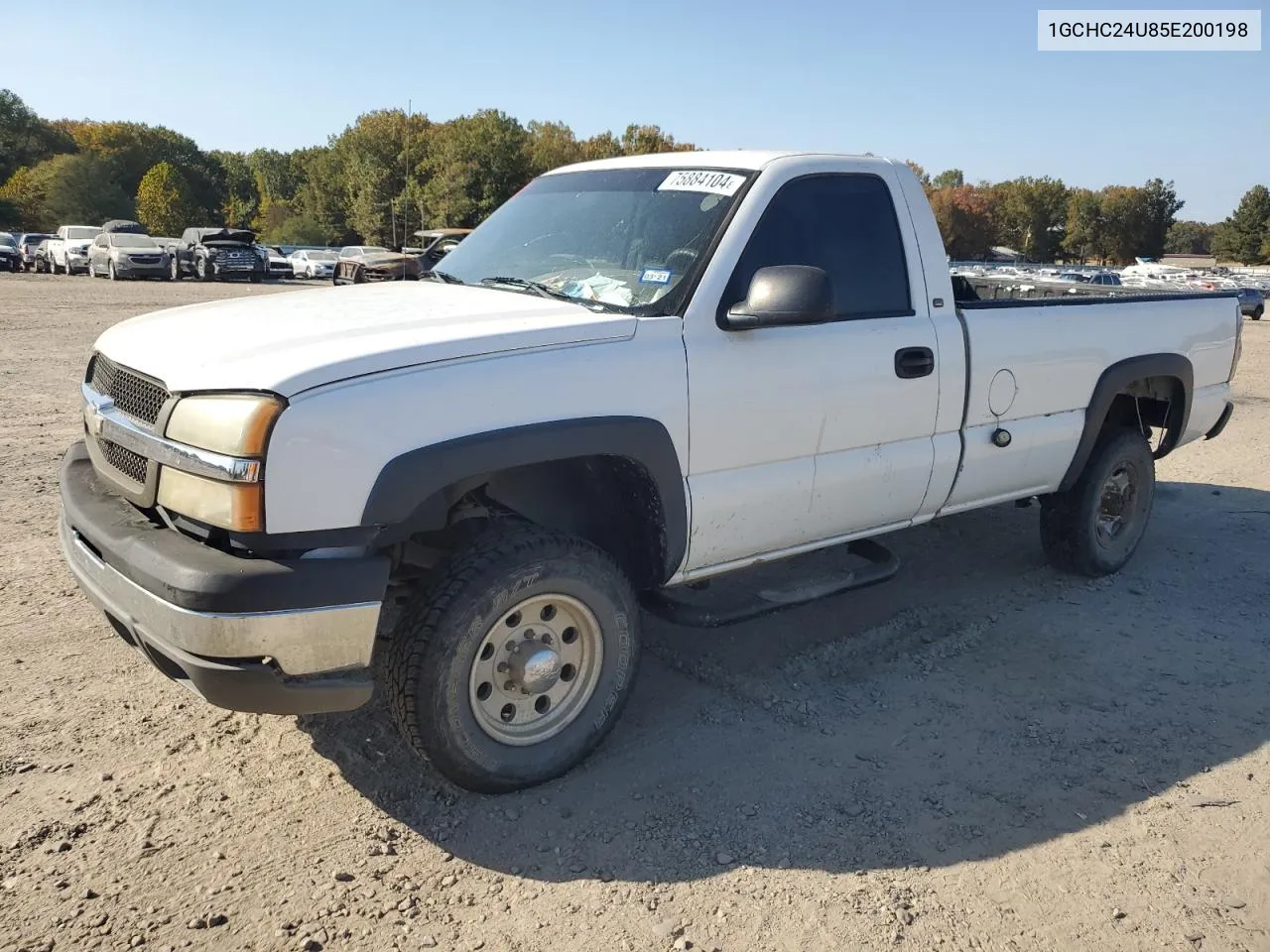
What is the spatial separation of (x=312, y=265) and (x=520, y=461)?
3920 cm

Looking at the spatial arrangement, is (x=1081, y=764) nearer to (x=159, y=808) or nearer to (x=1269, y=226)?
(x=159, y=808)

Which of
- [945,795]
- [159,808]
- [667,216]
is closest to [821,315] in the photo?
[667,216]

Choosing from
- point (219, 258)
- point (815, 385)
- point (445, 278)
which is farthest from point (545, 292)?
point (219, 258)

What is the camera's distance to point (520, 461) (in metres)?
→ 3.00

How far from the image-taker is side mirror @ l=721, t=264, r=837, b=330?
3.33 m

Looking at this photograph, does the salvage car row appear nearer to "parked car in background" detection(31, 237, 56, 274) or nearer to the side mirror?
"parked car in background" detection(31, 237, 56, 274)

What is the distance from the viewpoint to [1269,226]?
8419 cm

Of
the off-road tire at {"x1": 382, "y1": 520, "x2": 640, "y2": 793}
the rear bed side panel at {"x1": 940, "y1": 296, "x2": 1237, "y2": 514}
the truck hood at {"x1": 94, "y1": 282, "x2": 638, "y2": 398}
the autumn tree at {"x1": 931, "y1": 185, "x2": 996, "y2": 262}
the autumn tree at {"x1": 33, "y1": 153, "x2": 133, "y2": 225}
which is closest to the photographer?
the truck hood at {"x1": 94, "y1": 282, "x2": 638, "y2": 398}

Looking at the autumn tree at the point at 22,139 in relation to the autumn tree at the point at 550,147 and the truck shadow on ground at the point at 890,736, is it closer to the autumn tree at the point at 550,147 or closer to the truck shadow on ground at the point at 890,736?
the autumn tree at the point at 550,147

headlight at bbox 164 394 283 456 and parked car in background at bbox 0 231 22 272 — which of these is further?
parked car in background at bbox 0 231 22 272

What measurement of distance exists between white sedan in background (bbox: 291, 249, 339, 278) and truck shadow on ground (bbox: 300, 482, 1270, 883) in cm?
3694

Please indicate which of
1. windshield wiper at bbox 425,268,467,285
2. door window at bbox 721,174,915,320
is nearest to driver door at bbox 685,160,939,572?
door window at bbox 721,174,915,320

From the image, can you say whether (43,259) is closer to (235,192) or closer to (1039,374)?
(1039,374)

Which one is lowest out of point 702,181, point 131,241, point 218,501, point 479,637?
point 479,637
